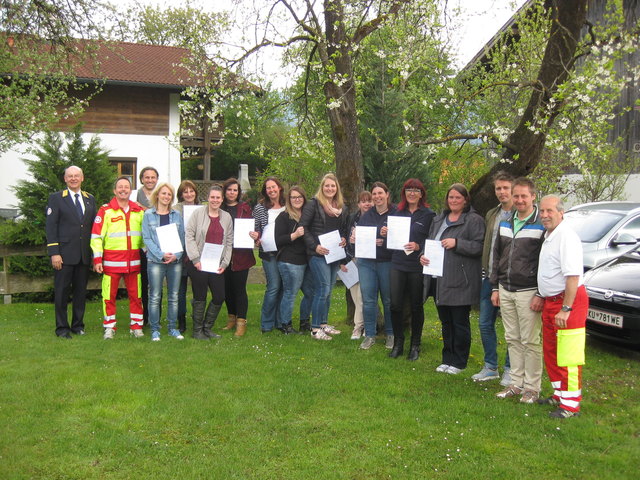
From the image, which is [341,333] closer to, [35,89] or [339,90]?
[339,90]

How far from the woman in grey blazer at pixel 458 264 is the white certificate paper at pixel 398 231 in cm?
34

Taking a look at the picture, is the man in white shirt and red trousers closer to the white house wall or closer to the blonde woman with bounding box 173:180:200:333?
the blonde woman with bounding box 173:180:200:333

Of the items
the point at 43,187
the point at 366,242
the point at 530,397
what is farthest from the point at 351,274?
the point at 43,187

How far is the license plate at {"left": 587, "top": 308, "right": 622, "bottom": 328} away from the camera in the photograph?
22.6 feet

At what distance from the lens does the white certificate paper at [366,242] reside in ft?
23.1

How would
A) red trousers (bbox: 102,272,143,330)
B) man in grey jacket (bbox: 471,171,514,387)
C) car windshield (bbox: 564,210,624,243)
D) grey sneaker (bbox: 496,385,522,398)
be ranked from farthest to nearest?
car windshield (bbox: 564,210,624,243) → red trousers (bbox: 102,272,143,330) → man in grey jacket (bbox: 471,171,514,387) → grey sneaker (bbox: 496,385,522,398)

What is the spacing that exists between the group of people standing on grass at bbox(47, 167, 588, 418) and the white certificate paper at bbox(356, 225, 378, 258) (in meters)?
0.03

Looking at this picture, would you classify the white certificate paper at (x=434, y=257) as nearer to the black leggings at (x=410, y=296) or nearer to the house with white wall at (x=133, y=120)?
the black leggings at (x=410, y=296)

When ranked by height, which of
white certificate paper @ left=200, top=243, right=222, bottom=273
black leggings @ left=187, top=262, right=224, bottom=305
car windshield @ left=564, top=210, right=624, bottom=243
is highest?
car windshield @ left=564, top=210, right=624, bottom=243

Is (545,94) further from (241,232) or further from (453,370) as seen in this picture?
(241,232)

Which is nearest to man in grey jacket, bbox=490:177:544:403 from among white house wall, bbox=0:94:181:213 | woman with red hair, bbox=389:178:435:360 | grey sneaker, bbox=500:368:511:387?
grey sneaker, bbox=500:368:511:387

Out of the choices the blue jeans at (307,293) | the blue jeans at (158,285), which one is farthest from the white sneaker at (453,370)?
the blue jeans at (158,285)

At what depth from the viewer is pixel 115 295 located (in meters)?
7.67

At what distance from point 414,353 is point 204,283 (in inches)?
113
